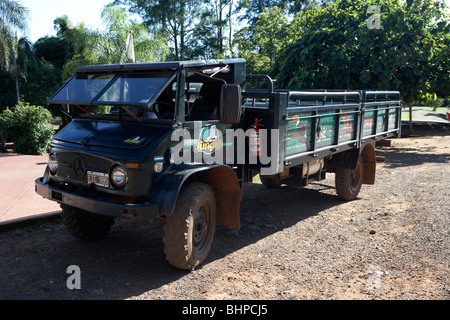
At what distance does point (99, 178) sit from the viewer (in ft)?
13.4

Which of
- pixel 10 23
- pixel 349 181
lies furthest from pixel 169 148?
pixel 10 23

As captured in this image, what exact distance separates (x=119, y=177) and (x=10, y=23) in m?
20.9

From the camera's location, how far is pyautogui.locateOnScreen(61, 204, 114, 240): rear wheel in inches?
195

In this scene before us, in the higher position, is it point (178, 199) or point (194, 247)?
point (178, 199)

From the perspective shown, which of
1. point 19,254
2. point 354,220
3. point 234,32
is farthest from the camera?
point 234,32

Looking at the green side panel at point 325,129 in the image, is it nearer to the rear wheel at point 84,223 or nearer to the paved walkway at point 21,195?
the rear wheel at point 84,223

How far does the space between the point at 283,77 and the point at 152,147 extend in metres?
12.8

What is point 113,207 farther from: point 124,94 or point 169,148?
point 124,94

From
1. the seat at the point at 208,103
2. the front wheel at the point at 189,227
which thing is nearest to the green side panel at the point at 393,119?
the seat at the point at 208,103

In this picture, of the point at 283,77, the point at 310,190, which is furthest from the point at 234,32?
the point at 310,190

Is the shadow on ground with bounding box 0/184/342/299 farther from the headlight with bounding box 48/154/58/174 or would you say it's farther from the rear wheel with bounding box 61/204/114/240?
the headlight with bounding box 48/154/58/174

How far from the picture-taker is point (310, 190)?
848 centimetres

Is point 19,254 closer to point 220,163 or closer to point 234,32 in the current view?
point 220,163
